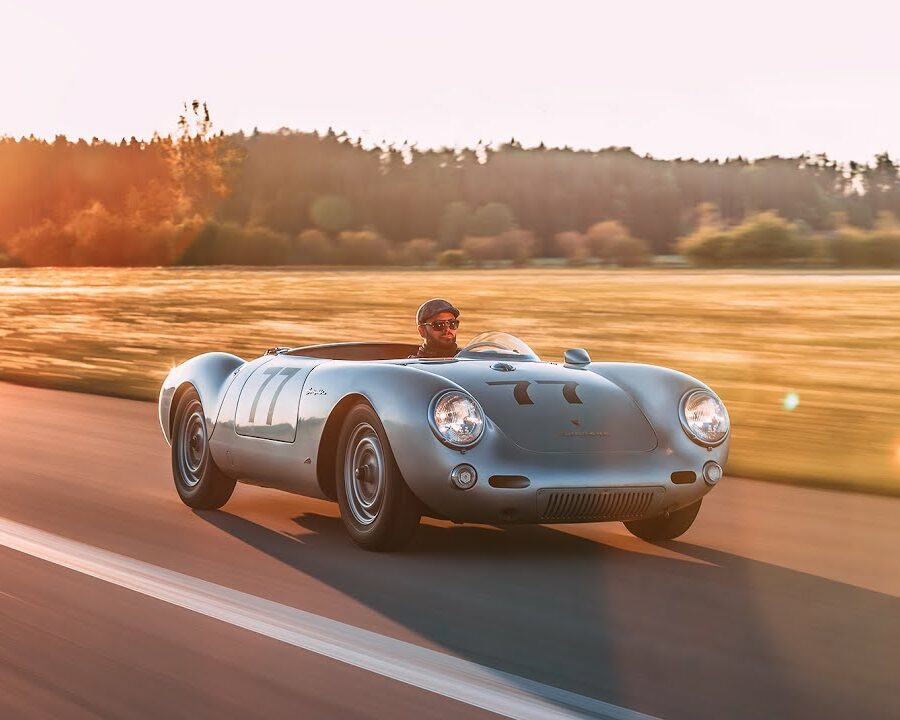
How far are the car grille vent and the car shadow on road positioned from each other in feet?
0.70

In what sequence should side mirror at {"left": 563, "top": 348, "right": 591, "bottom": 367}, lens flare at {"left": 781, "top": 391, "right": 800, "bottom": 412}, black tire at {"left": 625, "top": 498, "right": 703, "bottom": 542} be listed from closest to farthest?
black tire at {"left": 625, "top": 498, "right": 703, "bottom": 542}
side mirror at {"left": 563, "top": 348, "right": 591, "bottom": 367}
lens flare at {"left": 781, "top": 391, "right": 800, "bottom": 412}

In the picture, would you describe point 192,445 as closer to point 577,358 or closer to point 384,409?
point 384,409

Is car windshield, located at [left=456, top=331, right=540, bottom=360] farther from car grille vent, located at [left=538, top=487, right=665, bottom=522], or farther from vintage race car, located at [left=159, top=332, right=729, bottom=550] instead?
car grille vent, located at [left=538, top=487, right=665, bottom=522]

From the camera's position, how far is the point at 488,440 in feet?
22.8

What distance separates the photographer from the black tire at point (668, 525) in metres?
7.65

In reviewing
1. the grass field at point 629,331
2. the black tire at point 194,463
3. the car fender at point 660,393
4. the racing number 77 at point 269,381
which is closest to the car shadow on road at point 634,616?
the car fender at point 660,393

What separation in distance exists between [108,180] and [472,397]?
177 m

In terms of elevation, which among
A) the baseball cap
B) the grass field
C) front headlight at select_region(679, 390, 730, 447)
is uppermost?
the baseball cap

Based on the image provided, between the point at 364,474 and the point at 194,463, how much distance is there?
2031 mm

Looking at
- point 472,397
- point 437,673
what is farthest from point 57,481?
point 437,673

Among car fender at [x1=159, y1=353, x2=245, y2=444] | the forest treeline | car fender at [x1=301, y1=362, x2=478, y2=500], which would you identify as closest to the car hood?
car fender at [x1=301, y1=362, x2=478, y2=500]

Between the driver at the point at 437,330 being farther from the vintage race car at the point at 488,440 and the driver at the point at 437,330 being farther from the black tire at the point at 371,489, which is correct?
the black tire at the point at 371,489

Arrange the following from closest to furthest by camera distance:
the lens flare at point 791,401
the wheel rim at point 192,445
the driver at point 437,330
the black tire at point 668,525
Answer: the black tire at point 668,525, the driver at point 437,330, the wheel rim at point 192,445, the lens flare at point 791,401

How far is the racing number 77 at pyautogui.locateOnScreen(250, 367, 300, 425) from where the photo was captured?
8.17 metres
